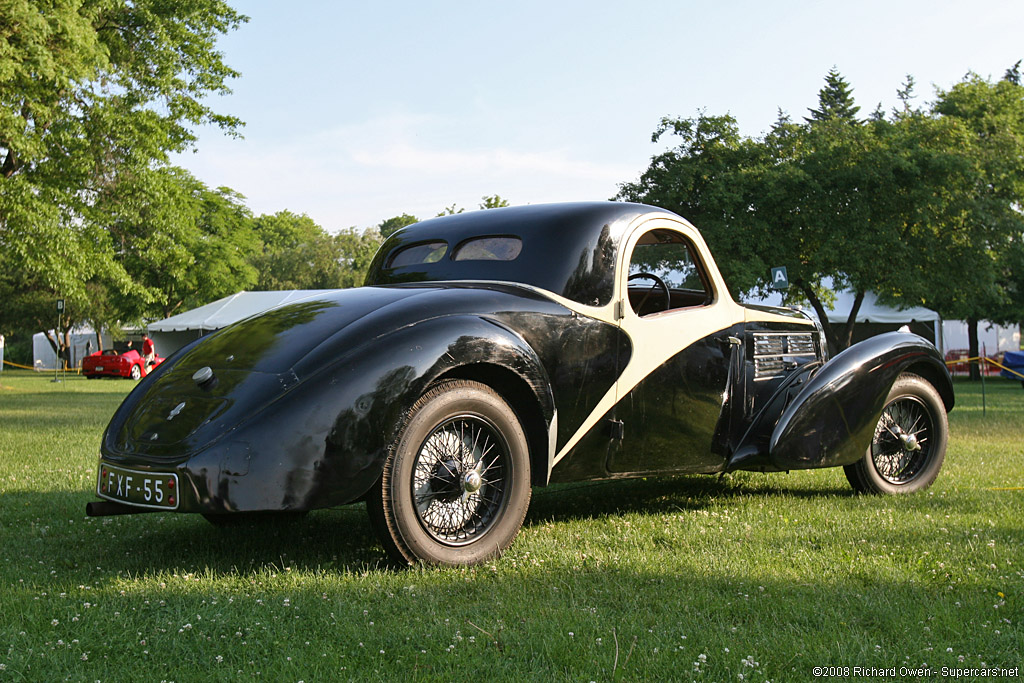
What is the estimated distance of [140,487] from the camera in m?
3.45

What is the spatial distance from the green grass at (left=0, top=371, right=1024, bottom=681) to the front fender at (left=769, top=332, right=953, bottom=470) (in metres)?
0.35

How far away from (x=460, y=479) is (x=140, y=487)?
1314 mm

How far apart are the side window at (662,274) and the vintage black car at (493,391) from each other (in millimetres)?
16

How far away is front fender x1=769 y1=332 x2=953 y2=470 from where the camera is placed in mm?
5070

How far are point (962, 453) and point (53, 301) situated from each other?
169 ft

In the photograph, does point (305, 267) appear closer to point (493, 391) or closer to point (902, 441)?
point (902, 441)

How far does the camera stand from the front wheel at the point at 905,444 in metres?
5.72

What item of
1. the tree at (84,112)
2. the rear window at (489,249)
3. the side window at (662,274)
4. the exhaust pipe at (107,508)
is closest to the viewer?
the exhaust pipe at (107,508)

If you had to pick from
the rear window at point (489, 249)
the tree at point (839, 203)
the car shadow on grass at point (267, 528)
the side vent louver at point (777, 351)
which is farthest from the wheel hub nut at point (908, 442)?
the tree at point (839, 203)

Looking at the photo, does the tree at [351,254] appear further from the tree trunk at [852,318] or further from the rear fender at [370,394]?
the rear fender at [370,394]

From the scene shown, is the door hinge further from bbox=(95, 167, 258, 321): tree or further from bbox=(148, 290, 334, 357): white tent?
bbox=(148, 290, 334, 357): white tent

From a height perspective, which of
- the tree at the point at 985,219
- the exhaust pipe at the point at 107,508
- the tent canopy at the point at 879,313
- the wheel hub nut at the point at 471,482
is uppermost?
the tree at the point at 985,219

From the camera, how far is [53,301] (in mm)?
49406

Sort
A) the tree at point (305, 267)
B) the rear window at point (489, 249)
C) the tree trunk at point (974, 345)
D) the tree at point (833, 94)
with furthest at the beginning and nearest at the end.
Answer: the tree at point (833, 94) < the tree at point (305, 267) < the tree trunk at point (974, 345) < the rear window at point (489, 249)
